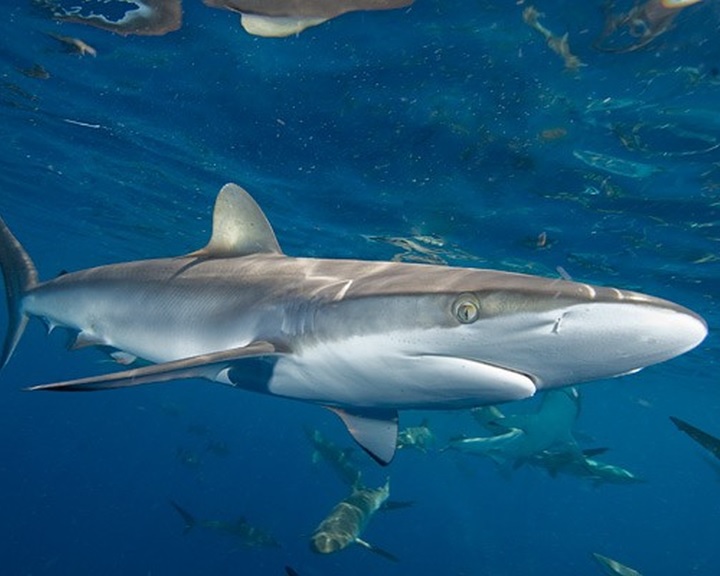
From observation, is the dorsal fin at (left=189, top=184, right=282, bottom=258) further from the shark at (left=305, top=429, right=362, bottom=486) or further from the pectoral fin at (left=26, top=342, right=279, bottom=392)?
the shark at (left=305, top=429, right=362, bottom=486)

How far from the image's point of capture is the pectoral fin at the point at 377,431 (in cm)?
435

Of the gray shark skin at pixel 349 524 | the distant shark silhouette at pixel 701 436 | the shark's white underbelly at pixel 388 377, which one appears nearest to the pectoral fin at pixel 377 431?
the shark's white underbelly at pixel 388 377

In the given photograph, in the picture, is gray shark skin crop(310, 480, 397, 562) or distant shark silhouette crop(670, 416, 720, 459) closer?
distant shark silhouette crop(670, 416, 720, 459)

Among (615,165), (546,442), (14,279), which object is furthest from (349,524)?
(546,442)

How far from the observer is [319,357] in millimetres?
3176

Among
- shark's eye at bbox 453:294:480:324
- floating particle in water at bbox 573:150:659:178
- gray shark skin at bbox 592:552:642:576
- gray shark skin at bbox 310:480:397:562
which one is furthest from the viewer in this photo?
gray shark skin at bbox 592:552:642:576

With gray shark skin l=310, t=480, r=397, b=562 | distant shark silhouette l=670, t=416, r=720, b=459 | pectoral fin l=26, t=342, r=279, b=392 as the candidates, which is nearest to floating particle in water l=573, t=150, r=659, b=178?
distant shark silhouette l=670, t=416, r=720, b=459

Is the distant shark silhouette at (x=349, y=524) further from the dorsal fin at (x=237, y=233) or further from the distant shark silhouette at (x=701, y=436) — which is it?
the distant shark silhouette at (x=701, y=436)

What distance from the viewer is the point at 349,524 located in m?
8.39

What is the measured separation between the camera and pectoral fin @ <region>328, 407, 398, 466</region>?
4352mm

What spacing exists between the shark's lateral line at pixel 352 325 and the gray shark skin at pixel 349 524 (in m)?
3.85

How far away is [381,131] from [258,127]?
2.98 meters

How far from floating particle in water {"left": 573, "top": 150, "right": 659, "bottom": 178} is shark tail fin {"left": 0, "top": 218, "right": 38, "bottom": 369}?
9.22m

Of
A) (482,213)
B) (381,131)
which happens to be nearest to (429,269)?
(381,131)
